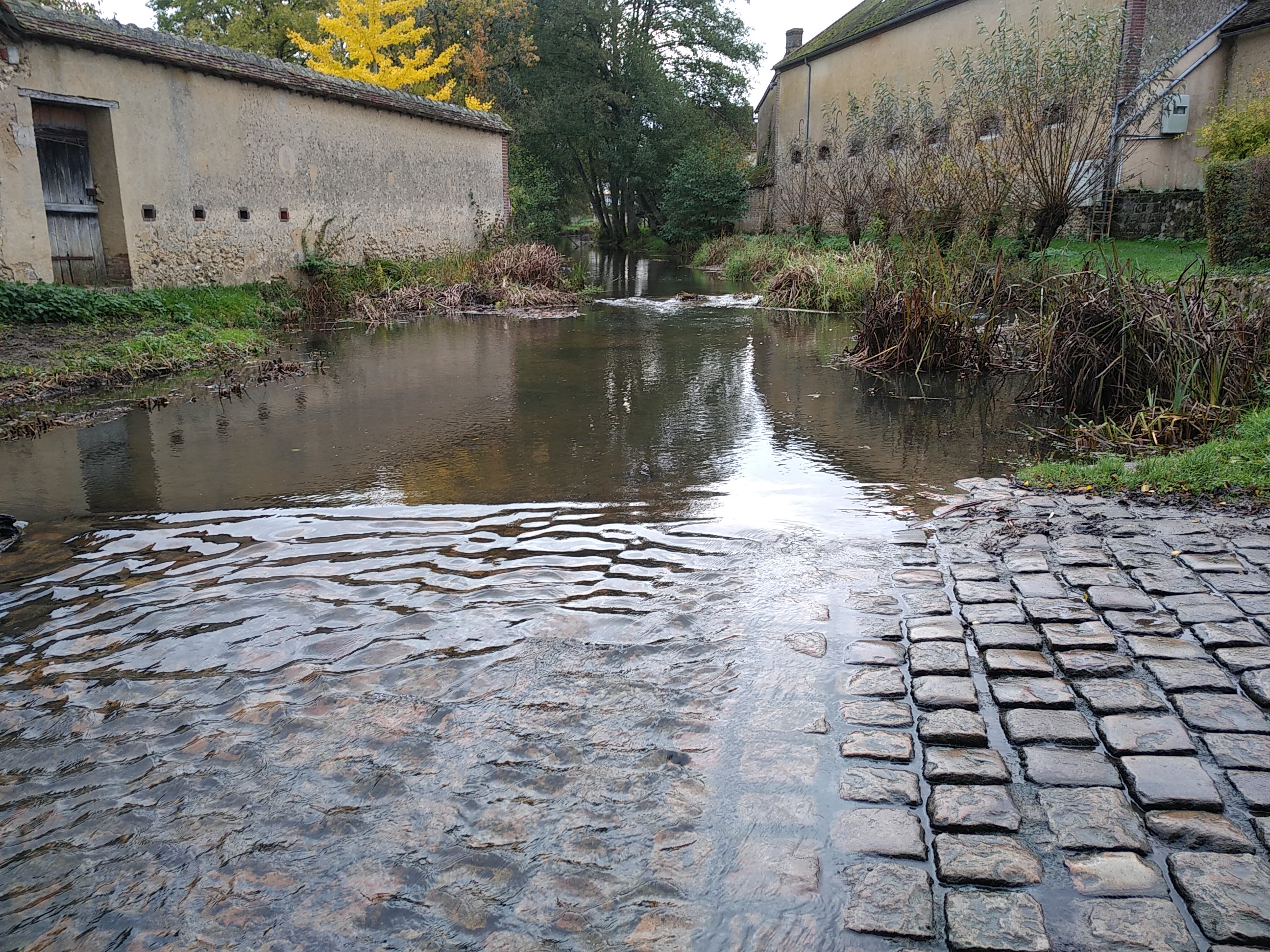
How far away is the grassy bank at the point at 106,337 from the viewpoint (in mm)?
8656

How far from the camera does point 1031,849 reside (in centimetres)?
224

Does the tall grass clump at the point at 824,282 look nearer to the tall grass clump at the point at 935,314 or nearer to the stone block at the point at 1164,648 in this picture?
the tall grass clump at the point at 935,314

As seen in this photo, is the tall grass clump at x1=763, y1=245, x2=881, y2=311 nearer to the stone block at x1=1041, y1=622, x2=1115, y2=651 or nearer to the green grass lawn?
the green grass lawn

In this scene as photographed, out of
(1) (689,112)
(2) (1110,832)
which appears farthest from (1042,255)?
(1) (689,112)

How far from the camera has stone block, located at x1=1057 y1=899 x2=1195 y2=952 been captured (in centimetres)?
193

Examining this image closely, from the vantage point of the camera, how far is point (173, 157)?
12.9 m

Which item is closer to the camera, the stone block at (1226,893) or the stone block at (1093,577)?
Answer: the stone block at (1226,893)

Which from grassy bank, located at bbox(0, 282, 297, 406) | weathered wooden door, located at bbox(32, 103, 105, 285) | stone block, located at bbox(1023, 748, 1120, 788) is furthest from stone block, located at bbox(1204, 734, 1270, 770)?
weathered wooden door, located at bbox(32, 103, 105, 285)

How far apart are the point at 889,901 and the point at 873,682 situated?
103cm

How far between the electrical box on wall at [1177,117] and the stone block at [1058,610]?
62.6ft

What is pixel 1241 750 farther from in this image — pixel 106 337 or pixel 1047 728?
pixel 106 337

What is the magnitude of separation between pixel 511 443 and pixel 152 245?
9.27 metres

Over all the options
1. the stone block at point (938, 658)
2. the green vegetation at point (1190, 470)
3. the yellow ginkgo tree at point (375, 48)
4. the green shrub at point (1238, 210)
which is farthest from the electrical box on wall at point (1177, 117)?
the stone block at point (938, 658)

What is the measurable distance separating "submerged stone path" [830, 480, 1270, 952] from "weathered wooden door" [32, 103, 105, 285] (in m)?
12.4
